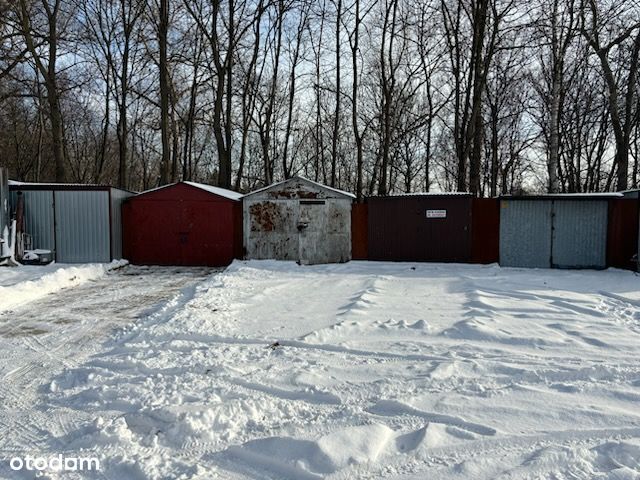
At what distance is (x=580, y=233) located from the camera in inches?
458

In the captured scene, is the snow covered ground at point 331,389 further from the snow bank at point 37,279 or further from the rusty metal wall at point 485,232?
the rusty metal wall at point 485,232

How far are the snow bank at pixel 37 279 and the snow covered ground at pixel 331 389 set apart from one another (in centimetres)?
51

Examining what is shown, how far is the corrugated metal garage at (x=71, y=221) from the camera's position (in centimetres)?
1222

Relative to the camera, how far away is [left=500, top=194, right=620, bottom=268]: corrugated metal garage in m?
11.5

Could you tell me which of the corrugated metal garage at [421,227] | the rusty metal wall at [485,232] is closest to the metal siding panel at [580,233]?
the rusty metal wall at [485,232]

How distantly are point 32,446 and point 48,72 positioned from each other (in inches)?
794

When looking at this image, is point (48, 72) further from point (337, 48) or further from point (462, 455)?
point (462, 455)

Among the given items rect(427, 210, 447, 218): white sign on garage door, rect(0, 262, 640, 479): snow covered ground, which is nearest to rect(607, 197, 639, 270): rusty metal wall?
rect(427, 210, 447, 218): white sign on garage door

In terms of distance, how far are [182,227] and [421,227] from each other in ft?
23.4

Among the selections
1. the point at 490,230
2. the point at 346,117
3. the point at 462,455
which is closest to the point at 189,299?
the point at 462,455

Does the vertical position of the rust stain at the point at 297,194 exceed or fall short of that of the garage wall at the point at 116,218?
it exceeds it

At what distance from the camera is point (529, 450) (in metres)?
2.86

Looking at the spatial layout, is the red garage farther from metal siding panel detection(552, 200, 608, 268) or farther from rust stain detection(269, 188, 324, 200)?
metal siding panel detection(552, 200, 608, 268)

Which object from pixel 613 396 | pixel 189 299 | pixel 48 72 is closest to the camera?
pixel 613 396
